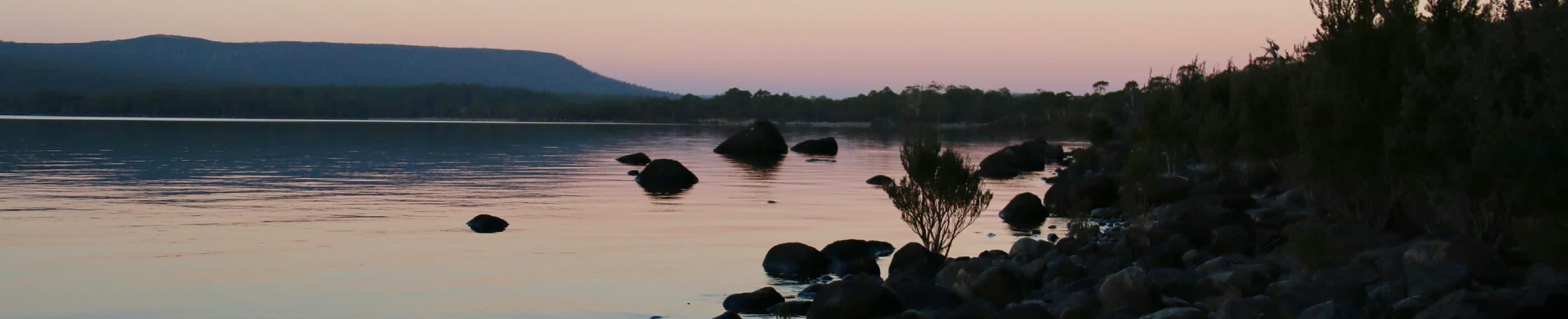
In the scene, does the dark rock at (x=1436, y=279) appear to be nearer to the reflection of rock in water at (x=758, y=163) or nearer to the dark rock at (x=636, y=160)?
the reflection of rock in water at (x=758, y=163)

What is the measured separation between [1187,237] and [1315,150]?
2201mm

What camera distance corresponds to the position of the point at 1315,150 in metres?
18.9

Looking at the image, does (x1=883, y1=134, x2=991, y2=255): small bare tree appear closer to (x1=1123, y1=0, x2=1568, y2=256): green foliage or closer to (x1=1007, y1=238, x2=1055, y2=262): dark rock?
(x1=1007, y1=238, x2=1055, y2=262): dark rock

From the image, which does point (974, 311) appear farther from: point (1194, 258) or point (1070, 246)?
point (1070, 246)

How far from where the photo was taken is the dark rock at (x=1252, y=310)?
36.9 ft

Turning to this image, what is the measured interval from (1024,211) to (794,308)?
46.9ft

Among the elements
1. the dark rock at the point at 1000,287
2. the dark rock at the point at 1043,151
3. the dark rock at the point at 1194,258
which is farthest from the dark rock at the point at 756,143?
the dark rock at the point at 1000,287

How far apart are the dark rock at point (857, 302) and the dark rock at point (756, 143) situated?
58.9 m

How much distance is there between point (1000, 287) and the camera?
14.7 metres

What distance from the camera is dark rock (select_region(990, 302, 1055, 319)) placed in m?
12.2

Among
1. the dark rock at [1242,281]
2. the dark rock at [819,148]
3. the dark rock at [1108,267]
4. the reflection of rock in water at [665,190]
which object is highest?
the dark rock at [1242,281]

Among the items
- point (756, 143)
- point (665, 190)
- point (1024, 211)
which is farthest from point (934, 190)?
point (756, 143)

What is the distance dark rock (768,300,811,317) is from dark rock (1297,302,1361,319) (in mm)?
5519

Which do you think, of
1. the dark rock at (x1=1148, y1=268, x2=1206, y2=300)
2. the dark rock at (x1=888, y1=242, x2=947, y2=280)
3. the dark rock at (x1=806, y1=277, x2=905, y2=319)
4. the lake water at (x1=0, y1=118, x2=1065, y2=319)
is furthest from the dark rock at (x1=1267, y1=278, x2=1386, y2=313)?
the lake water at (x1=0, y1=118, x2=1065, y2=319)
